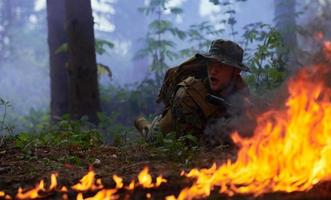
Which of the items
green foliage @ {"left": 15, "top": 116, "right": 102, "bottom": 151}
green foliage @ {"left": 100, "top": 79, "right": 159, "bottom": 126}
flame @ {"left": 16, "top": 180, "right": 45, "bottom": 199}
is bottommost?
green foliage @ {"left": 100, "top": 79, "right": 159, "bottom": 126}

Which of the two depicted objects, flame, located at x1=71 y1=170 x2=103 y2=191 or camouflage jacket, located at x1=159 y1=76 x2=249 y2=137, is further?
camouflage jacket, located at x1=159 y1=76 x2=249 y2=137

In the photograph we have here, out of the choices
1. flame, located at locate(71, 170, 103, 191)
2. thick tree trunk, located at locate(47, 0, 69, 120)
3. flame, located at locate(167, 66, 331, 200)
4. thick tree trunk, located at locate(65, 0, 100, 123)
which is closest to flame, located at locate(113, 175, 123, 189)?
flame, located at locate(71, 170, 103, 191)

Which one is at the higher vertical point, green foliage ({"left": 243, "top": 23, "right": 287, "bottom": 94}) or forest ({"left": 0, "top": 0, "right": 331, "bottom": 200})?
green foliage ({"left": 243, "top": 23, "right": 287, "bottom": 94})

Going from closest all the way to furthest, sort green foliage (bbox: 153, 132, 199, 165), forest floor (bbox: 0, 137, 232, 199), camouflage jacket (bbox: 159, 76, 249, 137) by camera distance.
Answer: forest floor (bbox: 0, 137, 232, 199)
green foliage (bbox: 153, 132, 199, 165)
camouflage jacket (bbox: 159, 76, 249, 137)

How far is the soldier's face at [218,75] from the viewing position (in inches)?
214

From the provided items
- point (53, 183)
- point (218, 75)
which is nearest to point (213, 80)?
point (218, 75)

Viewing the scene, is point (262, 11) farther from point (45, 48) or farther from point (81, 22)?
point (81, 22)

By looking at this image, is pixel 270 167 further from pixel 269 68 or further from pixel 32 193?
pixel 269 68

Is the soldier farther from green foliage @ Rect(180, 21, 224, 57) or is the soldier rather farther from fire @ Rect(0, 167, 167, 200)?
green foliage @ Rect(180, 21, 224, 57)

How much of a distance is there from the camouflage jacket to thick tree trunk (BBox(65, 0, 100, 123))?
3.06 meters

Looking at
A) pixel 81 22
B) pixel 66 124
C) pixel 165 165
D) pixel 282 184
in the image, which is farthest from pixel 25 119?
pixel 282 184

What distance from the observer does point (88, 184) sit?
3.31m

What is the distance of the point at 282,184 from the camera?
329 centimetres

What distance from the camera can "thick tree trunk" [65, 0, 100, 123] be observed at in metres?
8.07
